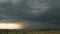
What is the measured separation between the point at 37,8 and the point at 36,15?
16 cm

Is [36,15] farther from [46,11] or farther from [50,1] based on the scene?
[50,1]

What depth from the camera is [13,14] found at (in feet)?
7.95

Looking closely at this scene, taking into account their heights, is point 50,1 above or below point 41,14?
above

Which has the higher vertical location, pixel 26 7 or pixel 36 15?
pixel 26 7

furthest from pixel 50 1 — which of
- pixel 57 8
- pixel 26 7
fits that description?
pixel 26 7

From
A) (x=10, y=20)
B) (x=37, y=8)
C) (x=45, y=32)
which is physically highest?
(x=37, y=8)

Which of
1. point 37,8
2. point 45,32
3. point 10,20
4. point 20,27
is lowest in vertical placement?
Result: point 45,32

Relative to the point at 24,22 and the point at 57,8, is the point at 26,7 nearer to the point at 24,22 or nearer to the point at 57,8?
the point at 24,22

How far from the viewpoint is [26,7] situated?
92.0 inches

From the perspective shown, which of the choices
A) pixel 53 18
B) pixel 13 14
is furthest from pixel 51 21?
pixel 13 14

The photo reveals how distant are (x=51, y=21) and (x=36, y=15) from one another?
0.37 metres

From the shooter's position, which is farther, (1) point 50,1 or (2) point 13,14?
(2) point 13,14

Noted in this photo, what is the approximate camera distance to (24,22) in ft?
7.88

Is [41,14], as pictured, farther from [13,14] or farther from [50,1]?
[13,14]
